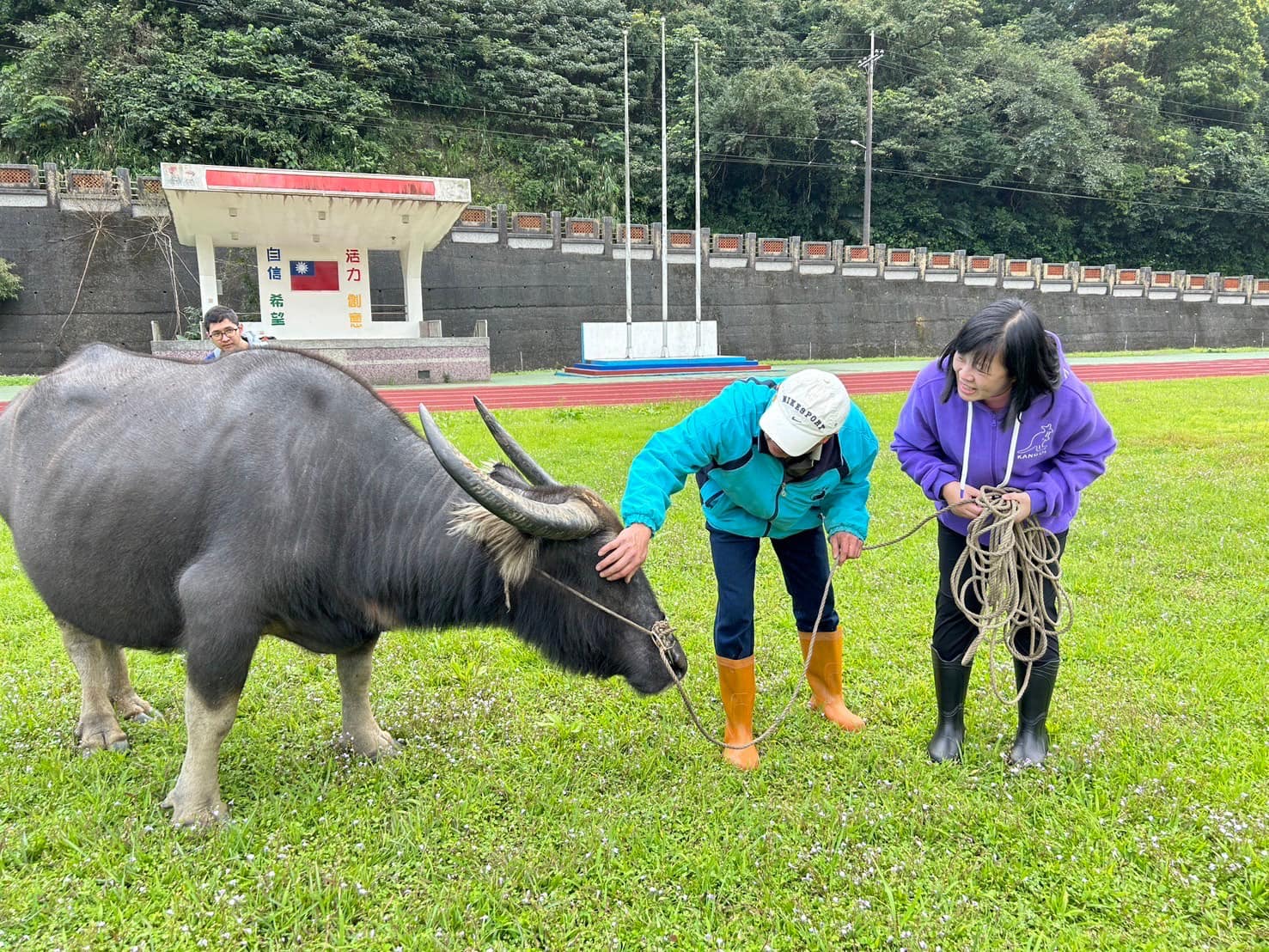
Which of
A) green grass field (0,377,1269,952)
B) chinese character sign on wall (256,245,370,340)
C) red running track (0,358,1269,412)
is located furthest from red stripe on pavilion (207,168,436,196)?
green grass field (0,377,1269,952)

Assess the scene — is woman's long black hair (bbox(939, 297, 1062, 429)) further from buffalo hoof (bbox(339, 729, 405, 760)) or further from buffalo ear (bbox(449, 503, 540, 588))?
buffalo hoof (bbox(339, 729, 405, 760))

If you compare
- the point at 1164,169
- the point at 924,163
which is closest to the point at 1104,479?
the point at 924,163

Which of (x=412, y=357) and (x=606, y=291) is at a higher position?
(x=606, y=291)

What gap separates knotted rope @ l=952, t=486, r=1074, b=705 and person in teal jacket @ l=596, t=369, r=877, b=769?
1.56ft

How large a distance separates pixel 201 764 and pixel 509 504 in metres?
1.66

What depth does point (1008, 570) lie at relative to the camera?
3.12 metres

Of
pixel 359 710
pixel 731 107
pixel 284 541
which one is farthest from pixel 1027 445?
pixel 731 107

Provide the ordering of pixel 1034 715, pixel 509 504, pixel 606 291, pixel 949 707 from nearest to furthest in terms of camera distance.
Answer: pixel 509 504 → pixel 1034 715 → pixel 949 707 → pixel 606 291

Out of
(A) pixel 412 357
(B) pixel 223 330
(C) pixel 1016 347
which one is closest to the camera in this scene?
(C) pixel 1016 347

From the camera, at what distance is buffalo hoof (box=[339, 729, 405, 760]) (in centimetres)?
355

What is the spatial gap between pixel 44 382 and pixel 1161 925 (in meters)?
4.82

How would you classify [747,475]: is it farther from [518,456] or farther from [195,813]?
[195,813]

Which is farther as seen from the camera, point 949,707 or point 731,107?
point 731,107

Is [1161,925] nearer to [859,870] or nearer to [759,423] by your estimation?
[859,870]
